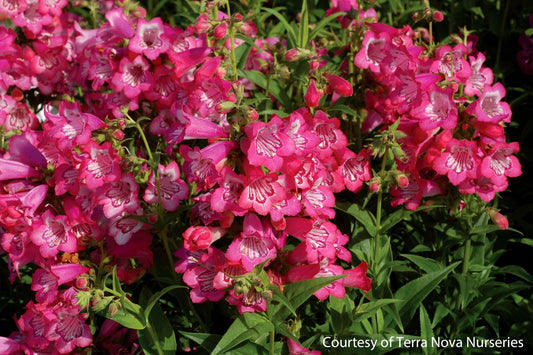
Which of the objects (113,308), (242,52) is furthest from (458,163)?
(113,308)

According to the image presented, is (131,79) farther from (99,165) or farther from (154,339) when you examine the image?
(154,339)

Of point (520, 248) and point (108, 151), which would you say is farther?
point (520, 248)

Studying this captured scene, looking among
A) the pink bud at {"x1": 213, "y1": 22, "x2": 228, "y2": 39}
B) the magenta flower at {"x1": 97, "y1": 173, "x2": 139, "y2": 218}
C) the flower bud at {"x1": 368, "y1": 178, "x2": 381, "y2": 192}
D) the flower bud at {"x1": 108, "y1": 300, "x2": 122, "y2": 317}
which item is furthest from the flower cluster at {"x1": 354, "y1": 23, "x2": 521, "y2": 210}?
the flower bud at {"x1": 108, "y1": 300, "x2": 122, "y2": 317}

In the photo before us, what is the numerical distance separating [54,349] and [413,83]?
1.97m

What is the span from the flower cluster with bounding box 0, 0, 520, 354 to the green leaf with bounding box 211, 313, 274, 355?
83 mm

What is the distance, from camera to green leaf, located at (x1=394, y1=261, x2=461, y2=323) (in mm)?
2359

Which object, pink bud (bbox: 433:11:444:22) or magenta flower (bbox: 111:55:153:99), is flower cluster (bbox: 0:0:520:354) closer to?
magenta flower (bbox: 111:55:153:99)

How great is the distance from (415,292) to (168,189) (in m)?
1.13

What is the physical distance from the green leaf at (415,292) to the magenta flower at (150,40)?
1.49 meters

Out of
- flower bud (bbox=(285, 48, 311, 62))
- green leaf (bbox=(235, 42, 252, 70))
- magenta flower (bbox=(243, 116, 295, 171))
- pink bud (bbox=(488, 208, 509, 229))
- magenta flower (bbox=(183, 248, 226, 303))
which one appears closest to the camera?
magenta flower (bbox=(243, 116, 295, 171))

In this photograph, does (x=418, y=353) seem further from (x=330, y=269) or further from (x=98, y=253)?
(x=98, y=253)

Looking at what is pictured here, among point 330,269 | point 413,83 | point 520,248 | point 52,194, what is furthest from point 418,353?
point 52,194

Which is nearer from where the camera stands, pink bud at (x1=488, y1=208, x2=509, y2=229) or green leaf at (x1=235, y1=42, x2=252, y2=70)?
pink bud at (x1=488, y1=208, x2=509, y2=229)

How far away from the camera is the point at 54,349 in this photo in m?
2.53
